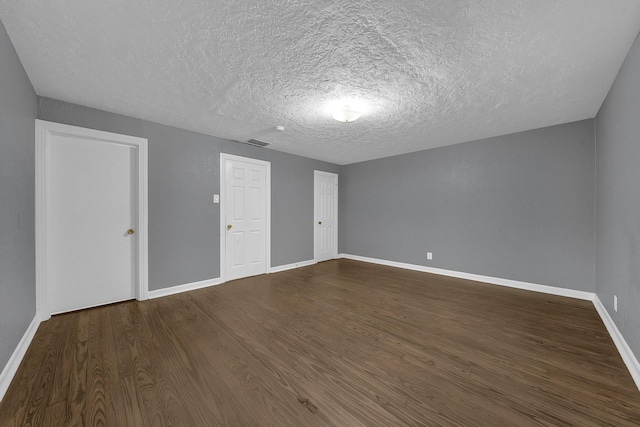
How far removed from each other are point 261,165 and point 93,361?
338 cm

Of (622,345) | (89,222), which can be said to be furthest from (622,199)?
(89,222)

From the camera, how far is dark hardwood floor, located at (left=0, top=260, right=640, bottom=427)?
136 cm

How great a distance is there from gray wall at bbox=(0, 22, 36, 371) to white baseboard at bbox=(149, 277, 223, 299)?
1.08 meters

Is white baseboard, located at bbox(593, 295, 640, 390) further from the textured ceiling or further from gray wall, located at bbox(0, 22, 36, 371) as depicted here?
gray wall, located at bbox(0, 22, 36, 371)

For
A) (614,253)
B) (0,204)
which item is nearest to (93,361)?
(0,204)

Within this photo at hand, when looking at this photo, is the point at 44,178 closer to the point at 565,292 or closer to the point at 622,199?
the point at 622,199

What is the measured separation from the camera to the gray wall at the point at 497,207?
320cm

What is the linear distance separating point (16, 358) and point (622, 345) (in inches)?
186

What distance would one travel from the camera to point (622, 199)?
2.04m

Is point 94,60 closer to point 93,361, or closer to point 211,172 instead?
point 211,172

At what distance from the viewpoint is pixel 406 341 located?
2.13 meters

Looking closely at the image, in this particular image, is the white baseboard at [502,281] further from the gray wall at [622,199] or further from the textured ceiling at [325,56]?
the textured ceiling at [325,56]

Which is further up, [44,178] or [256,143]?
[256,143]

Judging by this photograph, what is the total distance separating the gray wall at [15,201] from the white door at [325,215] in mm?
4141
